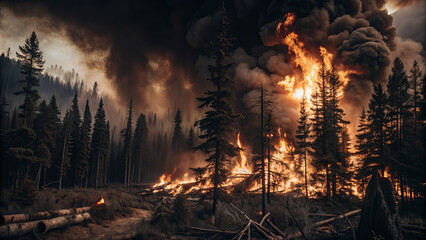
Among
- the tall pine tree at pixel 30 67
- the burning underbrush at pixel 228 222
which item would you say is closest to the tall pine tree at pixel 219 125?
the burning underbrush at pixel 228 222

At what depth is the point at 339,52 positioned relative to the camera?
4259cm

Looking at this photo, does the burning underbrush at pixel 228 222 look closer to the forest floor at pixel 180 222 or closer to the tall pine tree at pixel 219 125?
the forest floor at pixel 180 222

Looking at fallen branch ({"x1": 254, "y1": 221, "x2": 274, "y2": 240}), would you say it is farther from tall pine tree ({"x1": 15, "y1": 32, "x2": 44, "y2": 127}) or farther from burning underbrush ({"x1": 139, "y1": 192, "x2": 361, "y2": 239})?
→ tall pine tree ({"x1": 15, "y1": 32, "x2": 44, "y2": 127})

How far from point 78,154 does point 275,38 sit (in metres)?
51.2

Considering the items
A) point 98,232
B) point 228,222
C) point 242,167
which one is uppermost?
point 242,167

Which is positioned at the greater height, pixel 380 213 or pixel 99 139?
pixel 99 139

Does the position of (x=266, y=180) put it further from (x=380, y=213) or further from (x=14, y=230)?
(x=14, y=230)

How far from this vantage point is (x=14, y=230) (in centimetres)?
870

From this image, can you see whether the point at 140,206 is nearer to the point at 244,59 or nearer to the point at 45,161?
the point at 45,161

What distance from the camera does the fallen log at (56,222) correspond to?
9773mm

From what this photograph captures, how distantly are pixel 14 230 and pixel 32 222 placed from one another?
931 millimetres

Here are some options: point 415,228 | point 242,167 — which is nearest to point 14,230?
point 415,228

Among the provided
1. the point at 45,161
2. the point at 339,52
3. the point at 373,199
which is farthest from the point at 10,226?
the point at 339,52

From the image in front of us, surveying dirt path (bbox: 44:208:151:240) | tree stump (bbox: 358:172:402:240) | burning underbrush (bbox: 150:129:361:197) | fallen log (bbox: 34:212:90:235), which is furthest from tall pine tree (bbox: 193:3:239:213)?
burning underbrush (bbox: 150:129:361:197)
